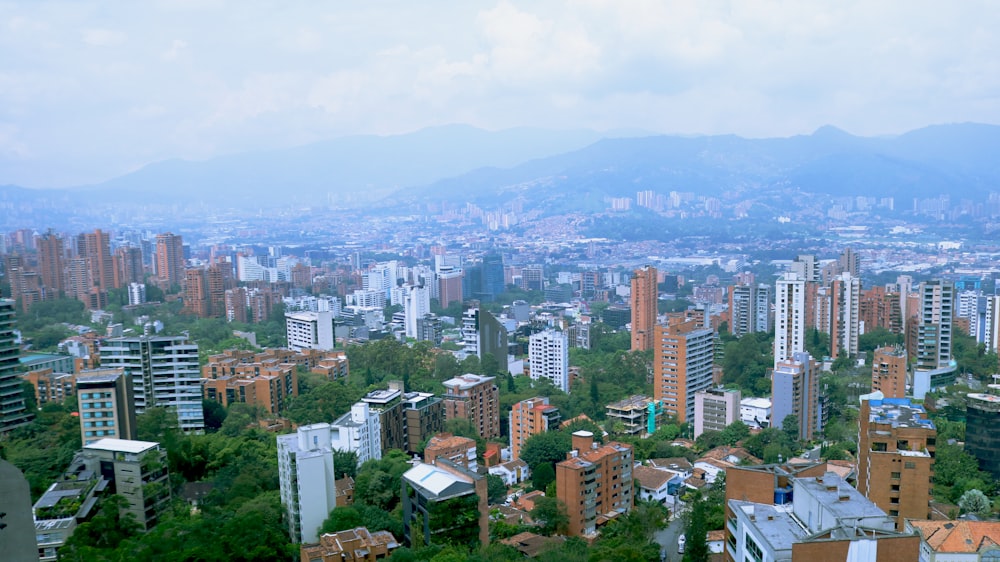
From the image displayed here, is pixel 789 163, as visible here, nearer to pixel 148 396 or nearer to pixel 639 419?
pixel 639 419

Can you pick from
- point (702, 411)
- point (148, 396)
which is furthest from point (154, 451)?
point (702, 411)

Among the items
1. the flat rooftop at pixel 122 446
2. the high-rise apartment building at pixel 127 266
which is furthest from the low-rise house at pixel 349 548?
the high-rise apartment building at pixel 127 266

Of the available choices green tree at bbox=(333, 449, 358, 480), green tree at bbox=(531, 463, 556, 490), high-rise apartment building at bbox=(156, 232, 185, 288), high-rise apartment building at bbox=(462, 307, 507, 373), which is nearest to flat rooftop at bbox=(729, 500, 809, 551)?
green tree at bbox=(531, 463, 556, 490)

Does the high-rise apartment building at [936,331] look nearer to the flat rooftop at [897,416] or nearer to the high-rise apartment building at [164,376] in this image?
the flat rooftop at [897,416]

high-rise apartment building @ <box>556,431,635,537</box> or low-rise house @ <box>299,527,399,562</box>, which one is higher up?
low-rise house @ <box>299,527,399,562</box>

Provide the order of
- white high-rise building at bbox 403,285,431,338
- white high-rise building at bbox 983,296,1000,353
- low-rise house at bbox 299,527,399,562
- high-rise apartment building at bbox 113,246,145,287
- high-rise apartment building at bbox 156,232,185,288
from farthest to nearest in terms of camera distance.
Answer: high-rise apartment building at bbox 156,232,185,288
high-rise apartment building at bbox 113,246,145,287
white high-rise building at bbox 403,285,431,338
white high-rise building at bbox 983,296,1000,353
low-rise house at bbox 299,527,399,562

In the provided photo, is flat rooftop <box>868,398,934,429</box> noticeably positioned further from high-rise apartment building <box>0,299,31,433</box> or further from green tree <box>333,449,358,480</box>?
high-rise apartment building <box>0,299,31,433</box>
